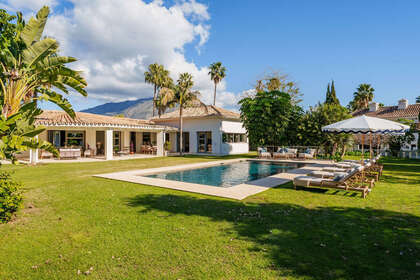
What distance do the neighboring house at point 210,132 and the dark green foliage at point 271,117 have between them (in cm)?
378

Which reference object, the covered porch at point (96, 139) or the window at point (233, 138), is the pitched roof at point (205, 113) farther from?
the covered porch at point (96, 139)

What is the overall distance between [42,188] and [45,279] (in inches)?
261

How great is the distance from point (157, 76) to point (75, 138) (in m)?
23.8

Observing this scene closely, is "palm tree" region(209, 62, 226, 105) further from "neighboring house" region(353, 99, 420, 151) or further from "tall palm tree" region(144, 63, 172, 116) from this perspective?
"neighboring house" region(353, 99, 420, 151)

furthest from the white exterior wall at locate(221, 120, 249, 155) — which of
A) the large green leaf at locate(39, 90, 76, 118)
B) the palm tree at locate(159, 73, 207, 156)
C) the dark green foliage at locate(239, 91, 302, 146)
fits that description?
the large green leaf at locate(39, 90, 76, 118)

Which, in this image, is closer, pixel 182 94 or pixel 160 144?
pixel 182 94

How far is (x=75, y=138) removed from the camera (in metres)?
22.8

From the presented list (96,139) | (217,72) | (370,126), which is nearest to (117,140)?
(96,139)

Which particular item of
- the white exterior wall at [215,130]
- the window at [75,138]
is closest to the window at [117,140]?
the window at [75,138]

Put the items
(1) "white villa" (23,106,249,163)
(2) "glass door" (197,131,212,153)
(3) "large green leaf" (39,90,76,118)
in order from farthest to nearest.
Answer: (2) "glass door" (197,131,212,153)
(1) "white villa" (23,106,249,163)
(3) "large green leaf" (39,90,76,118)

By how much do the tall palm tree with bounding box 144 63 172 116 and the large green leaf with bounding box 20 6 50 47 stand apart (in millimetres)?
38739

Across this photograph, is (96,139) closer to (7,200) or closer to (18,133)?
(7,200)

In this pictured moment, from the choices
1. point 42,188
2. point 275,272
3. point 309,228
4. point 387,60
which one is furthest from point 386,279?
point 387,60

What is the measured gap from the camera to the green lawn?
11.0 feet
